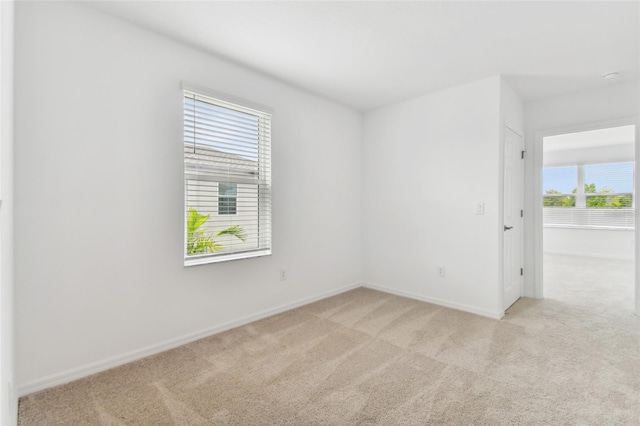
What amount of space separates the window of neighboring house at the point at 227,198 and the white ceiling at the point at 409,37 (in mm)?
1139

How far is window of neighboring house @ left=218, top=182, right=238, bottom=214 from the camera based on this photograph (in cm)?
269

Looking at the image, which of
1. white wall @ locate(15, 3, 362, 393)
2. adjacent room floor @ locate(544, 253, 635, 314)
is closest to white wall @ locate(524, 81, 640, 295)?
adjacent room floor @ locate(544, 253, 635, 314)

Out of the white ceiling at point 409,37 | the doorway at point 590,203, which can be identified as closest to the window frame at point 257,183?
the white ceiling at point 409,37

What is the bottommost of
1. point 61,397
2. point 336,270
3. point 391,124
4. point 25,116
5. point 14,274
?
point 61,397

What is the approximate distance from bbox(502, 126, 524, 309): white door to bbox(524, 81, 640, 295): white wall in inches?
3.5

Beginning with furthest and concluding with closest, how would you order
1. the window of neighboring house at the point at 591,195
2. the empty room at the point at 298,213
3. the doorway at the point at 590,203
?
1. the window of neighboring house at the point at 591,195
2. the doorway at the point at 590,203
3. the empty room at the point at 298,213

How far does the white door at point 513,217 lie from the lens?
3.25 m

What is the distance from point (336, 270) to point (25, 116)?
314 centimetres

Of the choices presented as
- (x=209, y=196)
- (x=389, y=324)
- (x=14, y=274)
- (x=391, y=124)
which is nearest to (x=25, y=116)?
(x=14, y=274)

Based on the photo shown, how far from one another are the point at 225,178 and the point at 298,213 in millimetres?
950

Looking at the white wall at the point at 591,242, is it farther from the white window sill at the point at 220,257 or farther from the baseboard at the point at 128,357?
the white window sill at the point at 220,257

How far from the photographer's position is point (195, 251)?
254 cm

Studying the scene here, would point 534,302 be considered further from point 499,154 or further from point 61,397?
point 61,397

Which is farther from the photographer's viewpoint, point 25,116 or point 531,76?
point 531,76
